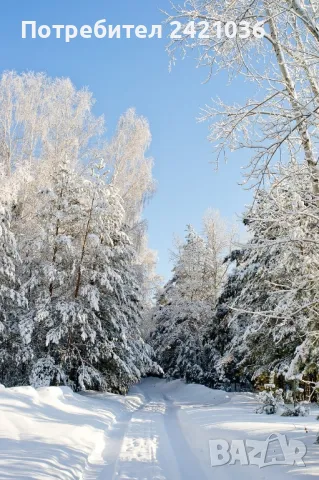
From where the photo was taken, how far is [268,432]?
7.04 metres

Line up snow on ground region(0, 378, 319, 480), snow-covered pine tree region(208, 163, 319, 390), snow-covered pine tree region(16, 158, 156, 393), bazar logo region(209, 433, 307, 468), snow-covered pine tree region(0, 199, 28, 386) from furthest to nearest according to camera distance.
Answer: snow-covered pine tree region(16, 158, 156, 393) < snow-covered pine tree region(0, 199, 28, 386) < bazar logo region(209, 433, 307, 468) < snow on ground region(0, 378, 319, 480) < snow-covered pine tree region(208, 163, 319, 390)

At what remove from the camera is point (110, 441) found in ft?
25.3

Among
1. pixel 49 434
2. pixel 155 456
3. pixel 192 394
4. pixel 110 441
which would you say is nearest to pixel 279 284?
pixel 155 456

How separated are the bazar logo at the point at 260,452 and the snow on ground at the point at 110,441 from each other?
0.15m

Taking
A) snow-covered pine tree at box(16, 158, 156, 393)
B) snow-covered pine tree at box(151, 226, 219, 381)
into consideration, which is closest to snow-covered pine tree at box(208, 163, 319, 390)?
snow-covered pine tree at box(151, 226, 219, 381)

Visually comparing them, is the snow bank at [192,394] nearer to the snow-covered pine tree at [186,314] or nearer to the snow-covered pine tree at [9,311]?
the snow-covered pine tree at [186,314]

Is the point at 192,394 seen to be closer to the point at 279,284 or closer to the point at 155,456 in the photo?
the point at 155,456

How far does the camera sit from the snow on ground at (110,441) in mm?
5129

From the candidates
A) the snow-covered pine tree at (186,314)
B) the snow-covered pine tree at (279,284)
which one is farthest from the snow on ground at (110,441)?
the snow-covered pine tree at (186,314)

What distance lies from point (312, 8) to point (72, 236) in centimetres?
1238

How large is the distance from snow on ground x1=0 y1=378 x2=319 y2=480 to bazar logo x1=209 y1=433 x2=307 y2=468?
5.7 inches

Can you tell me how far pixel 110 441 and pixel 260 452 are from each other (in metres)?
3.13

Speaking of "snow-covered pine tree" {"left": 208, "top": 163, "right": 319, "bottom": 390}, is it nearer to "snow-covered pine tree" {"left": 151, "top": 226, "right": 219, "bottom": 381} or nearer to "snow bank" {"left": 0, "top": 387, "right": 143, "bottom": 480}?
"snow-covered pine tree" {"left": 151, "top": 226, "right": 219, "bottom": 381}

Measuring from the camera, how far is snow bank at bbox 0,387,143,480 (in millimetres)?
4945
